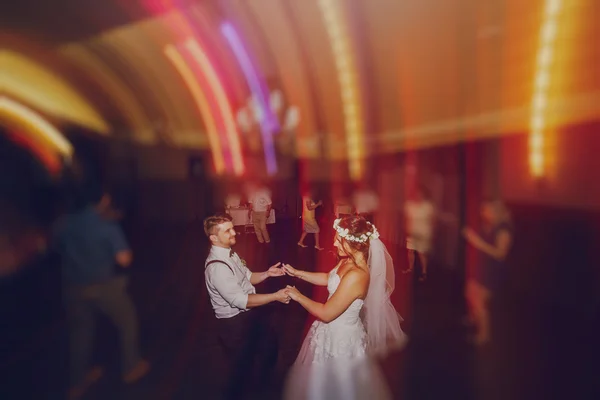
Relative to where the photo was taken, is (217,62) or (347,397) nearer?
(217,62)

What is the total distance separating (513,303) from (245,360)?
1.10 meters

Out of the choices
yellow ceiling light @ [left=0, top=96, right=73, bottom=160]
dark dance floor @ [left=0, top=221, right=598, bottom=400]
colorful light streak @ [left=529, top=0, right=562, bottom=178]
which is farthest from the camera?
colorful light streak @ [left=529, top=0, right=562, bottom=178]

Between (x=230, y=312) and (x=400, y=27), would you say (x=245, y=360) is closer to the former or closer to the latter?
(x=230, y=312)

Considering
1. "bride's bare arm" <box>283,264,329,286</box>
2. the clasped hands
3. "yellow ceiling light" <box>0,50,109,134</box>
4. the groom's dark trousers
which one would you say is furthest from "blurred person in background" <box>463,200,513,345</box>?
"yellow ceiling light" <box>0,50,109,134</box>

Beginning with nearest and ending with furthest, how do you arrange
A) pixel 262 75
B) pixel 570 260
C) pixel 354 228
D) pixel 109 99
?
pixel 109 99 < pixel 262 75 < pixel 354 228 < pixel 570 260

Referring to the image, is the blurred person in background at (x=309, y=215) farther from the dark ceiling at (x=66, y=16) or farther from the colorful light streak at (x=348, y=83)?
the dark ceiling at (x=66, y=16)

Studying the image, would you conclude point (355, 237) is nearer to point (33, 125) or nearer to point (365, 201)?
point (365, 201)

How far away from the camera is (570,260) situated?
1.87 metres

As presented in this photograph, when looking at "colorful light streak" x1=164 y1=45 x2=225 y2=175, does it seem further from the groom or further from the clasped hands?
the clasped hands

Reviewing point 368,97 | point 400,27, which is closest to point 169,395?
point 368,97

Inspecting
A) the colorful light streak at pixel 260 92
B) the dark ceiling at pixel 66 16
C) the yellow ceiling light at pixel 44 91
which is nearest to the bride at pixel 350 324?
the colorful light streak at pixel 260 92

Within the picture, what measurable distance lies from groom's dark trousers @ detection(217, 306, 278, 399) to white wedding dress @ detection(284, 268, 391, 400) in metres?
0.13

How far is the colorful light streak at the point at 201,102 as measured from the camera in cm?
156

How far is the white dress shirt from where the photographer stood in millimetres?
1679
